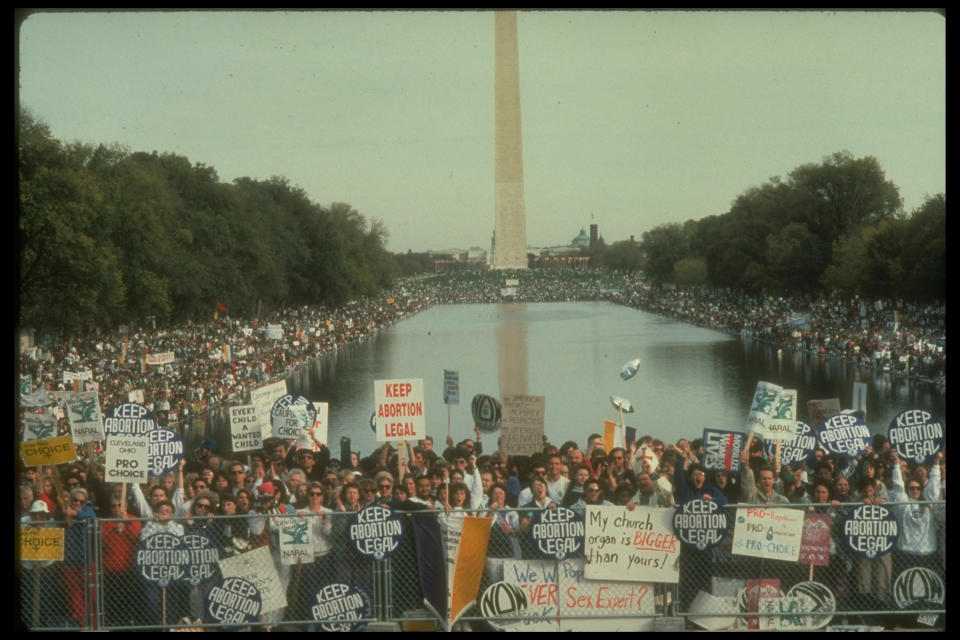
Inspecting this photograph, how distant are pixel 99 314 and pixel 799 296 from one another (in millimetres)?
51123

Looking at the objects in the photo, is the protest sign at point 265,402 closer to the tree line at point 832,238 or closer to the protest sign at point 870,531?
the protest sign at point 870,531

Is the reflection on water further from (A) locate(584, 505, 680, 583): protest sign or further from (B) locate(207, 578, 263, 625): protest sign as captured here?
(B) locate(207, 578, 263, 625): protest sign

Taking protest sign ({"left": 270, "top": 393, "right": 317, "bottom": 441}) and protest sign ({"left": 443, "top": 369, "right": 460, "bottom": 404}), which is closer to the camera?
protest sign ({"left": 270, "top": 393, "right": 317, "bottom": 441})

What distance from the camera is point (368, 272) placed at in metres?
108

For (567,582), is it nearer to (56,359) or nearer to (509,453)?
(509,453)

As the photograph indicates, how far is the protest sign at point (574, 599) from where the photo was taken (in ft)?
34.1

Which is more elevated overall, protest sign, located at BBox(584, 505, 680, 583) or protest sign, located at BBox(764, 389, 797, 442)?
protest sign, located at BBox(764, 389, 797, 442)

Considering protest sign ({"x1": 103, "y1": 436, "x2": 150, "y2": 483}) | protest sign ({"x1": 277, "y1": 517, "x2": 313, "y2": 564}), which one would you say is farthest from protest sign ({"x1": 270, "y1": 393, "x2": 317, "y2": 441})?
protest sign ({"x1": 277, "y1": 517, "x2": 313, "y2": 564})

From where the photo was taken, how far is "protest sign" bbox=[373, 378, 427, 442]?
558 inches

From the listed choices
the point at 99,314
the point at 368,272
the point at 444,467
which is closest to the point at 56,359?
the point at 99,314

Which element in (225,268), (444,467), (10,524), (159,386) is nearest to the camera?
(10,524)

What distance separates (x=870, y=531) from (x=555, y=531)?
2525 millimetres

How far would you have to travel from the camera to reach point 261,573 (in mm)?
10461
